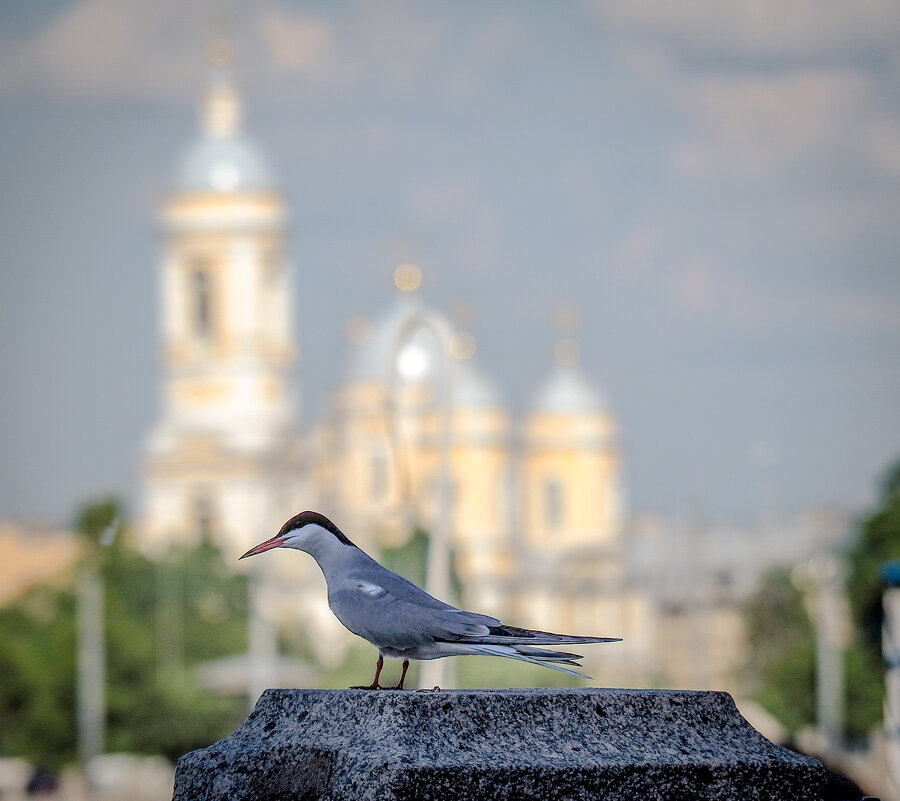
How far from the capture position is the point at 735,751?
4.83 m

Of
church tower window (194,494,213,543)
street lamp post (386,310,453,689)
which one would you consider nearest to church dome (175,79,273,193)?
church tower window (194,494,213,543)

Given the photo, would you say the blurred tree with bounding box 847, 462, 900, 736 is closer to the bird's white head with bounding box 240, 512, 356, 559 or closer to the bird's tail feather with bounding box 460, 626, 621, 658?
the bird's white head with bounding box 240, 512, 356, 559

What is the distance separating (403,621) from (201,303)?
110413mm

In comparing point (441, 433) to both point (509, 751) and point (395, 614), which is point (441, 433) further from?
point (509, 751)

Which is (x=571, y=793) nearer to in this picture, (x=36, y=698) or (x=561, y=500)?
(x=36, y=698)

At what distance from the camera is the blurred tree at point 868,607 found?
181ft

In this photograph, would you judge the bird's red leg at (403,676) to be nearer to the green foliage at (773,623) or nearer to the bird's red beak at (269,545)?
the bird's red beak at (269,545)

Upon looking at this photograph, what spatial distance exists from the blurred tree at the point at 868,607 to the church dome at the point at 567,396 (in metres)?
53.1

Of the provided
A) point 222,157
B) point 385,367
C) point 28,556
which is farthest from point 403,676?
point 222,157

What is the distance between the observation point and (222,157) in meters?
113

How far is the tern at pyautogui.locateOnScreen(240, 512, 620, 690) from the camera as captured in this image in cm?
490

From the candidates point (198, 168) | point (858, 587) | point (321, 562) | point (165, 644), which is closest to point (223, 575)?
point (165, 644)

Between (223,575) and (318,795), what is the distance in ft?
257

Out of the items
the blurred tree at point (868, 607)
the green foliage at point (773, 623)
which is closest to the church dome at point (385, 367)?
the green foliage at point (773, 623)
